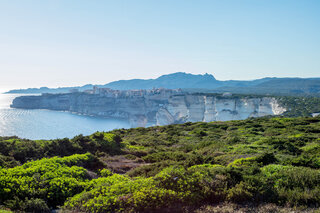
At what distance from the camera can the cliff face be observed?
91.8 m

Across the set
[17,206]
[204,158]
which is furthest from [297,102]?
[17,206]

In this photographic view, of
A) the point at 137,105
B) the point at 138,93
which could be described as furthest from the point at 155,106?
the point at 138,93

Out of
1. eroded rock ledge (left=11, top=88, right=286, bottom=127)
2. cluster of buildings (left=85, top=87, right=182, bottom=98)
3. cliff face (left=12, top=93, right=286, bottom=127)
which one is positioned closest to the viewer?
cliff face (left=12, top=93, right=286, bottom=127)

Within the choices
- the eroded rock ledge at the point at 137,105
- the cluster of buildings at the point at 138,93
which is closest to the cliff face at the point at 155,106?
the eroded rock ledge at the point at 137,105

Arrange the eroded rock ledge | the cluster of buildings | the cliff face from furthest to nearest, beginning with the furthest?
1. the cluster of buildings
2. the eroded rock ledge
3. the cliff face

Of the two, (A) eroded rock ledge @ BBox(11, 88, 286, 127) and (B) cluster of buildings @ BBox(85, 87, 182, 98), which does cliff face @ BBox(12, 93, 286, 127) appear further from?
(B) cluster of buildings @ BBox(85, 87, 182, 98)

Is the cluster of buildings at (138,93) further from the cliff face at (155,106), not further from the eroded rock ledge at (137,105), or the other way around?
the cliff face at (155,106)

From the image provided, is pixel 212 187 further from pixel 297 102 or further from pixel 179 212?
pixel 297 102

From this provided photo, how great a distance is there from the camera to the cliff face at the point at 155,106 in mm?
91812

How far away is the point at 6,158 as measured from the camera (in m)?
10.4

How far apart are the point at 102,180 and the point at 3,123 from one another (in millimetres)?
103826

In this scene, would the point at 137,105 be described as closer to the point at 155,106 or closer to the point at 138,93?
the point at 138,93

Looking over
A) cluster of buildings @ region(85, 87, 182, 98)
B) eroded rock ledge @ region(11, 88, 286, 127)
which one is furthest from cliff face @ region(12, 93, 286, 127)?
cluster of buildings @ region(85, 87, 182, 98)

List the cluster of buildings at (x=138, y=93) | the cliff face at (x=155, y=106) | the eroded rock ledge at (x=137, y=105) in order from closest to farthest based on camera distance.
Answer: the cliff face at (x=155, y=106), the eroded rock ledge at (x=137, y=105), the cluster of buildings at (x=138, y=93)
